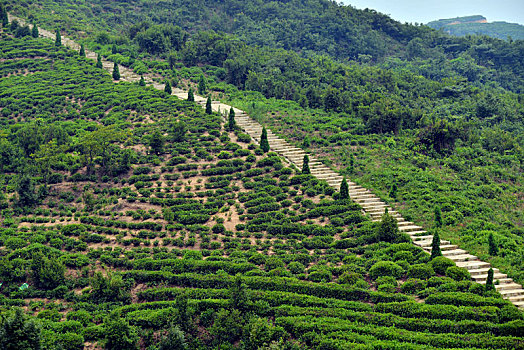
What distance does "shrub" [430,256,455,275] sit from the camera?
25.5 m

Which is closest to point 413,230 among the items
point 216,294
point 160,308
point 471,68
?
point 216,294

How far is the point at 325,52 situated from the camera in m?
74.9

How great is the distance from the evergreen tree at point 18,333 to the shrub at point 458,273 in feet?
65.8

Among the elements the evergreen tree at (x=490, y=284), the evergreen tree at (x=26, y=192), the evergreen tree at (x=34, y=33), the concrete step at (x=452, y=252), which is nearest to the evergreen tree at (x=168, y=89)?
the evergreen tree at (x=26, y=192)

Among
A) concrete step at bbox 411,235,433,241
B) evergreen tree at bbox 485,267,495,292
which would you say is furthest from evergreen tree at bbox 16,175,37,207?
evergreen tree at bbox 485,267,495,292

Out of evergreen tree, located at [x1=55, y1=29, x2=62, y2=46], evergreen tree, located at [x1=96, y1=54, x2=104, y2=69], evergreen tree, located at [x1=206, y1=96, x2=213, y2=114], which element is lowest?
evergreen tree, located at [x1=206, y1=96, x2=213, y2=114]

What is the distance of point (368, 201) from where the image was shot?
34.0 metres

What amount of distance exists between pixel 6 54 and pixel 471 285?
55.2 m

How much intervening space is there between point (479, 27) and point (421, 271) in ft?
474

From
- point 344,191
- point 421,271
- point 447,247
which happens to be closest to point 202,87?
point 344,191

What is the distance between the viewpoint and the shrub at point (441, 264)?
2548cm

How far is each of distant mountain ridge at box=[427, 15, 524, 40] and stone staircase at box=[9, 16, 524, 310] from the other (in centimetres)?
10673

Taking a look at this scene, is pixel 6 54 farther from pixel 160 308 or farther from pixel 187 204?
pixel 160 308

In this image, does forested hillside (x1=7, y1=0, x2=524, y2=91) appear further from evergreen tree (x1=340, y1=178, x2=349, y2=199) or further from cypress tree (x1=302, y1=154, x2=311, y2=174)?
evergreen tree (x1=340, y1=178, x2=349, y2=199)
